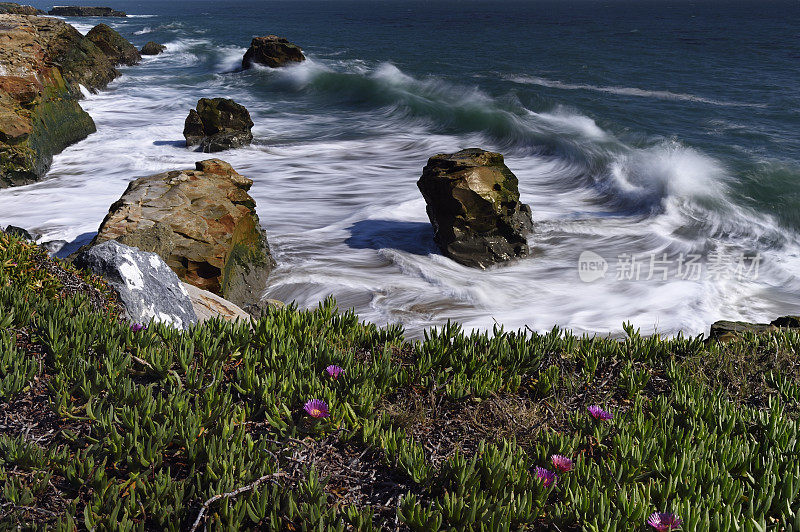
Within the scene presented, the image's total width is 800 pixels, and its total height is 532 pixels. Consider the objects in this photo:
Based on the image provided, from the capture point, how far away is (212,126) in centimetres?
1731

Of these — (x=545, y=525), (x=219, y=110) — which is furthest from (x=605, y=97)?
(x=545, y=525)

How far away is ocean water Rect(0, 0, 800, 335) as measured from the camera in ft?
30.0

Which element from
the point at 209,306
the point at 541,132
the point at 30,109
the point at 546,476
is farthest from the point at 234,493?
the point at 541,132

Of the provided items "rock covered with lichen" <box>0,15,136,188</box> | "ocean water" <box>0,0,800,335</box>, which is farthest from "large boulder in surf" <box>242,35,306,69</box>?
"rock covered with lichen" <box>0,15,136,188</box>

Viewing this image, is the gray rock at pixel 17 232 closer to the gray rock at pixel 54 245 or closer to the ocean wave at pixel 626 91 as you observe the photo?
the gray rock at pixel 54 245

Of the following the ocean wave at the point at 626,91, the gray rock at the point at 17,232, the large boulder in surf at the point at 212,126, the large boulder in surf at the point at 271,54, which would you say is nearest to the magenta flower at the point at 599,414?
the gray rock at the point at 17,232

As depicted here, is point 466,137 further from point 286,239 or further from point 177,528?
point 177,528

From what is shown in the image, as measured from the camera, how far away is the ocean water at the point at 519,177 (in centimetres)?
914

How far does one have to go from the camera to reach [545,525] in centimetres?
246

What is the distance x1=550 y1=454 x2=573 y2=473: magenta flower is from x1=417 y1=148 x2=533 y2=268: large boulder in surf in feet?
23.4

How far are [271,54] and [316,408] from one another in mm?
38019

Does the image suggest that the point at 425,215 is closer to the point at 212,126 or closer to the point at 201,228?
the point at 201,228

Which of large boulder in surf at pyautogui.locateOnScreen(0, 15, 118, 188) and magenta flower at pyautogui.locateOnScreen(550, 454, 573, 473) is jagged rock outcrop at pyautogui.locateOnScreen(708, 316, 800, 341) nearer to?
magenta flower at pyautogui.locateOnScreen(550, 454, 573, 473)

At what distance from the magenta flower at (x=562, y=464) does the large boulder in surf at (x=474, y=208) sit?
714cm
